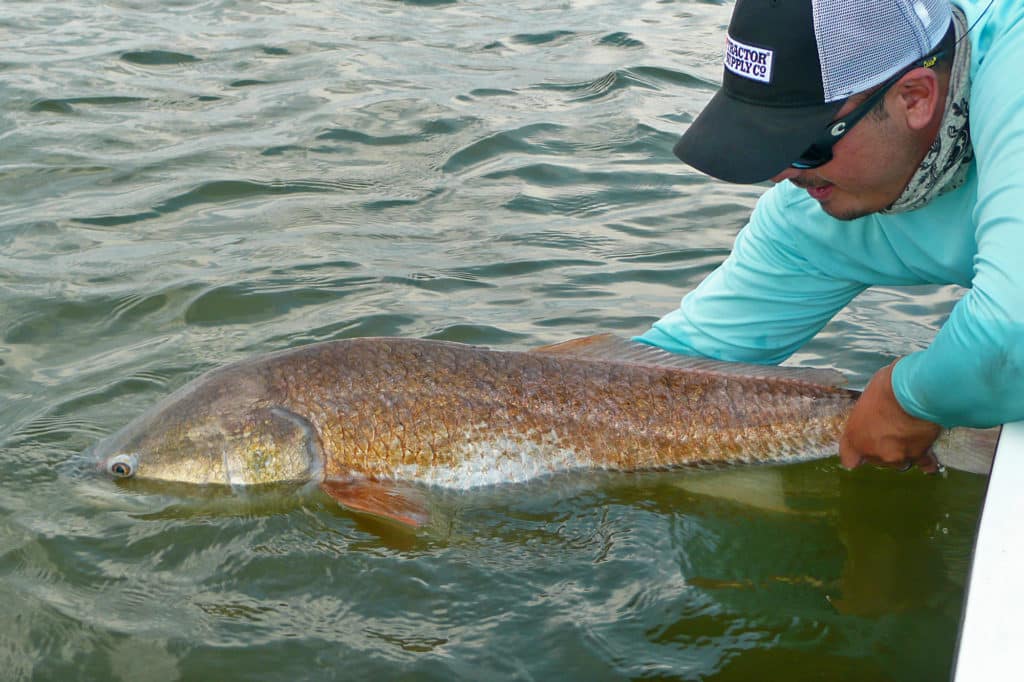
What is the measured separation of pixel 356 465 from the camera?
4238 millimetres

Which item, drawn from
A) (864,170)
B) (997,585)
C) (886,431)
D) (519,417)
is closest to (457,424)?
(519,417)

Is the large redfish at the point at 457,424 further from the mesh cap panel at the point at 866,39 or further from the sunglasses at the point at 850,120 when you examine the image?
the mesh cap panel at the point at 866,39

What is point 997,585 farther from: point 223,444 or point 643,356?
point 223,444

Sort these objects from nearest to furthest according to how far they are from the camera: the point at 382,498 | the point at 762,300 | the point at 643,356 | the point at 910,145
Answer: the point at 910,145 < the point at 382,498 < the point at 643,356 < the point at 762,300

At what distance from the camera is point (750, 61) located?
3.22m

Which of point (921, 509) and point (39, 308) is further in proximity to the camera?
point (39, 308)

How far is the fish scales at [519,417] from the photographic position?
4223 mm

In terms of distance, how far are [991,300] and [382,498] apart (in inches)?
89.1

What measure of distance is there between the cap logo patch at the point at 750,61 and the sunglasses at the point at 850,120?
234 mm

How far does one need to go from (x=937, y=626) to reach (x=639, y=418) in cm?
127

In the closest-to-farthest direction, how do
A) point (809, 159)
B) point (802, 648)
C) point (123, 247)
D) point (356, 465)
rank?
point (809, 159) → point (802, 648) → point (356, 465) → point (123, 247)

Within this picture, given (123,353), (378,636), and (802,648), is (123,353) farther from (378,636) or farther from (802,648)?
(802,648)

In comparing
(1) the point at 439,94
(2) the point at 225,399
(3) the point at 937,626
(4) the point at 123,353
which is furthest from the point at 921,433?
(1) the point at 439,94

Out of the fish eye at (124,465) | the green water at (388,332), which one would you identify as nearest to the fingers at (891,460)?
the green water at (388,332)
